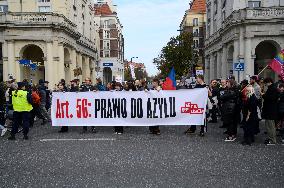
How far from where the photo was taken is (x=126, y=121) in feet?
41.8

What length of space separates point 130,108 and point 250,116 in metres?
4.23

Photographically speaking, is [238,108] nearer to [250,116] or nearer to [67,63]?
[250,116]

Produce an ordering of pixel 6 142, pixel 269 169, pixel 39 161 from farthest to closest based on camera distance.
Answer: pixel 6 142, pixel 39 161, pixel 269 169

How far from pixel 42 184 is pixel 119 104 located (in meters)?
6.56

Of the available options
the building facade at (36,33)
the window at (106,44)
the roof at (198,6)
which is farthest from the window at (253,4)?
the window at (106,44)

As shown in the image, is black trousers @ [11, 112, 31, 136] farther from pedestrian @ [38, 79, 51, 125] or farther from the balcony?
the balcony

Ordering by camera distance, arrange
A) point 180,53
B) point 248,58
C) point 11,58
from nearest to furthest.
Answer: point 248,58, point 11,58, point 180,53

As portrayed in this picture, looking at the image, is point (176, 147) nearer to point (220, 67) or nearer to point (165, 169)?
point (165, 169)

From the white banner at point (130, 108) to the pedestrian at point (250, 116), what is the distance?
6.42ft

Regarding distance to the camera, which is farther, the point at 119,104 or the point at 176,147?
the point at 119,104

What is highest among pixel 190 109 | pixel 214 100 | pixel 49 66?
pixel 49 66

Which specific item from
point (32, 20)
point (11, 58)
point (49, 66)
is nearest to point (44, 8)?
point (32, 20)

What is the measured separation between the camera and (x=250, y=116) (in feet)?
34.6

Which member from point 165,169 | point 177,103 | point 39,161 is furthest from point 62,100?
point 165,169
